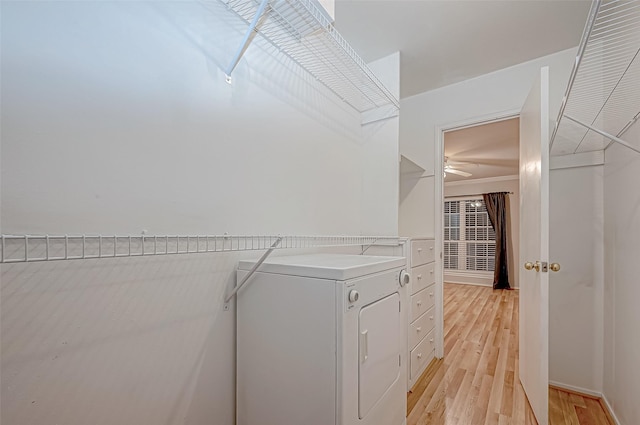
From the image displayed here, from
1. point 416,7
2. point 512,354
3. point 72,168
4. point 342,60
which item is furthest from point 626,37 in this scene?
point 512,354

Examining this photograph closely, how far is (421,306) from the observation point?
2258mm

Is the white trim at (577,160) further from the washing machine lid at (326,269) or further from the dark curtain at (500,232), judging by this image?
the dark curtain at (500,232)

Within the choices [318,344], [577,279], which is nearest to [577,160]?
[577,279]

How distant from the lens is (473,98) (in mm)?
2598

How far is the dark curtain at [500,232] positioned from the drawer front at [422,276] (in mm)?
4163

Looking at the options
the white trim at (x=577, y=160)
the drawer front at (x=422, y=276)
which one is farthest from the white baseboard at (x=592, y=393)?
the white trim at (x=577, y=160)

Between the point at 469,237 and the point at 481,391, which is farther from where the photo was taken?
the point at 469,237

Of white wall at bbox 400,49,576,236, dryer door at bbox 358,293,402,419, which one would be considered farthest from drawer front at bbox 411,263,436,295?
dryer door at bbox 358,293,402,419

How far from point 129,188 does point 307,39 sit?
1048mm

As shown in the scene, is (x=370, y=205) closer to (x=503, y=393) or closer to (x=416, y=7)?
(x=416, y=7)

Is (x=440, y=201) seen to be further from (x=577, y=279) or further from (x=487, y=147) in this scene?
(x=487, y=147)

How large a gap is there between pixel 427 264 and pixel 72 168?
2392 mm

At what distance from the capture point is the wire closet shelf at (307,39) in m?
1.14

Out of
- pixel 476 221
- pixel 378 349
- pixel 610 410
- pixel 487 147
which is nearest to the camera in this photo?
pixel 378 349
